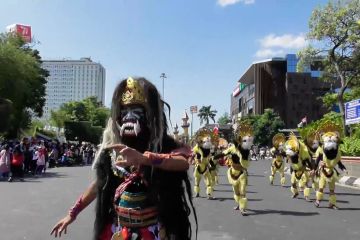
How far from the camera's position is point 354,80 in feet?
119

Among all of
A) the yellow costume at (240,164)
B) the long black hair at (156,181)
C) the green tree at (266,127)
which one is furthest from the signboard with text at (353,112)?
the green tree at (266,127)

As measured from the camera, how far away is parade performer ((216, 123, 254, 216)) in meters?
11.4

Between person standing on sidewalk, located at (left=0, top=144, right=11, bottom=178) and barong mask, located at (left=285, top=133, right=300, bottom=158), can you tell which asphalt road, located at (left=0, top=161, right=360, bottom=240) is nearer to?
barong mask, located at (left=285, top=133, right=300, bottom=158)

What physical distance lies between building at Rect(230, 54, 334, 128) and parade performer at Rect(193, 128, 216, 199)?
79169 millimetres

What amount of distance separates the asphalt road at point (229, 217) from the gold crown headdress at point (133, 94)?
354 cm

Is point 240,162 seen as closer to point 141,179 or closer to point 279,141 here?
point 279,141

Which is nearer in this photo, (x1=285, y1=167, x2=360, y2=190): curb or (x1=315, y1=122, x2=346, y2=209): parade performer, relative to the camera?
(x1=315, y1=122, x2=346, y2=209): parade performer

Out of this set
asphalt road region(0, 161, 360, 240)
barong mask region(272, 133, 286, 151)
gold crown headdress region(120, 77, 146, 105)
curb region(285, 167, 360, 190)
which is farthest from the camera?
curb region(285, 167, 360, 190)

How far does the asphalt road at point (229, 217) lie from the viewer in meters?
8.69

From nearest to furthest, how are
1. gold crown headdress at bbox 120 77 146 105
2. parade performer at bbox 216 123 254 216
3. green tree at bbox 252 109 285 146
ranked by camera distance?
gold crown headdress at bbox 120 77 146 105, parade performer at bbox 216 123 254 216, green tree at bbox 252 109 285 146

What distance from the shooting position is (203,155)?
1516 centimetres

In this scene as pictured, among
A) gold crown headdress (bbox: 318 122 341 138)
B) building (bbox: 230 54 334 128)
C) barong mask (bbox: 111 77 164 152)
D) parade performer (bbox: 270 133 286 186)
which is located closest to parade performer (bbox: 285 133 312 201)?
gold crown headdress (bbox: 318 122 341 138)

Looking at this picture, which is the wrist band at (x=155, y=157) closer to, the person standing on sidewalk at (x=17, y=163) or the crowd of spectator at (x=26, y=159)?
the crowd of spectator at (x=26, y=159)

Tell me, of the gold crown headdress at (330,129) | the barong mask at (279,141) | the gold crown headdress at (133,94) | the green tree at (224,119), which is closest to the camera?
the gold crown headdress at (133,94)
